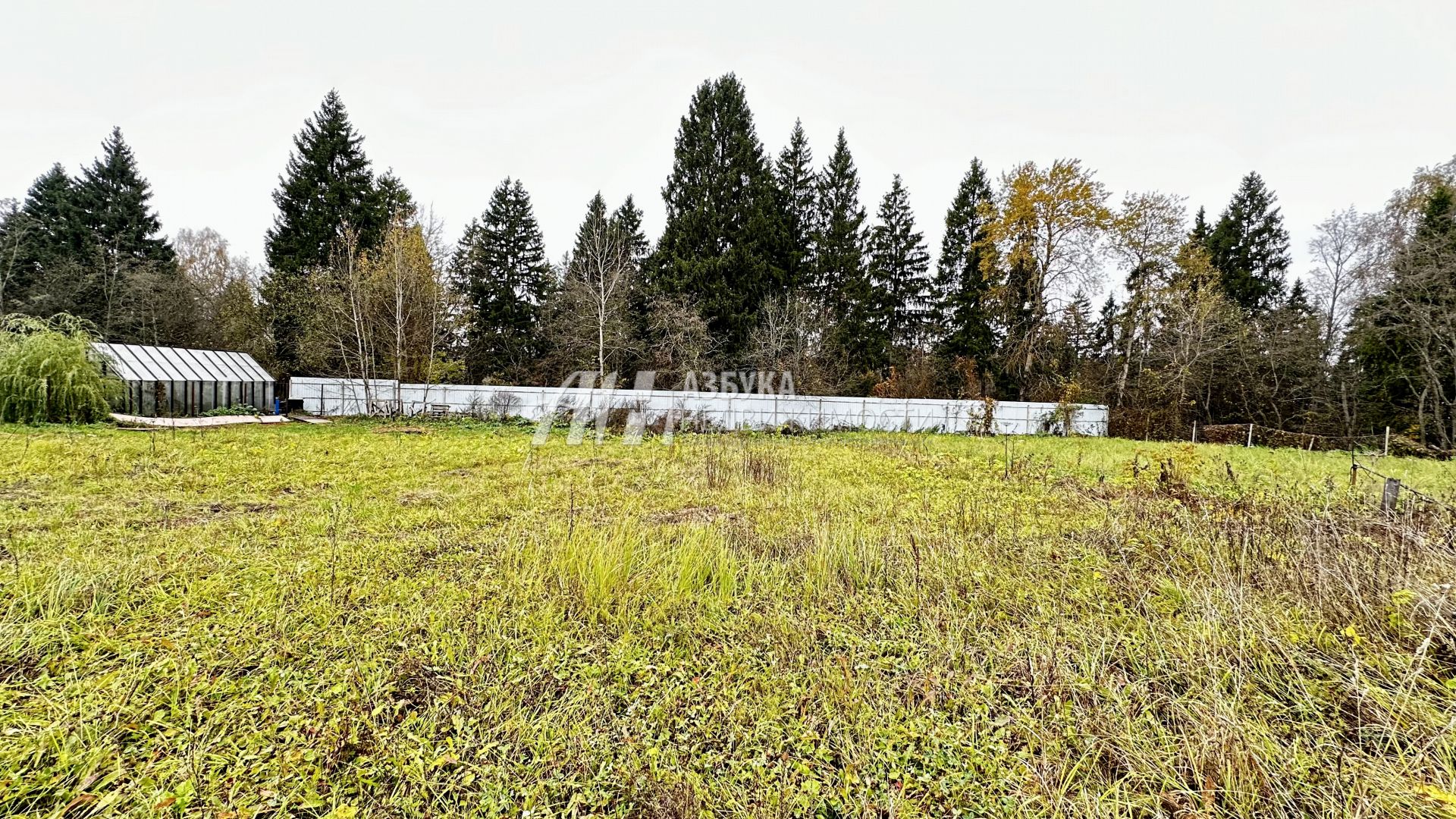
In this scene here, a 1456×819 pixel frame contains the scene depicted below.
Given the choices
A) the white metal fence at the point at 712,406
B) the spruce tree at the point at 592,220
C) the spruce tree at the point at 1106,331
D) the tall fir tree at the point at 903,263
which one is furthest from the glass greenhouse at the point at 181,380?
the spruce tree at the point at 1106,331

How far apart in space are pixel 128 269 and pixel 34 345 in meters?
13.8

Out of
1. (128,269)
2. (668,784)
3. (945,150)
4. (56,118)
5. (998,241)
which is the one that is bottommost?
(668,784)

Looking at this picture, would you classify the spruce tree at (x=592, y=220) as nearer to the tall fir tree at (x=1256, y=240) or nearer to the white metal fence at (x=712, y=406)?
the white metal fence at (x=712, y=406)

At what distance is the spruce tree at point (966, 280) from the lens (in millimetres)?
20922

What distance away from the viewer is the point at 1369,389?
13.4 metres

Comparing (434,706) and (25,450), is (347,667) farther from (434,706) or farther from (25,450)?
(25,450)

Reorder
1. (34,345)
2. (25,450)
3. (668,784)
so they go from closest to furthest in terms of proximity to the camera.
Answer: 1. (668,784)
2. (25,450)
3. (34,345)

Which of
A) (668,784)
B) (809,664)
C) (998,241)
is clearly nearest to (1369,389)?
(998,241)

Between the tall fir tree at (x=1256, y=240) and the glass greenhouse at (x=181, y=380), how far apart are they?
3470 centimetres

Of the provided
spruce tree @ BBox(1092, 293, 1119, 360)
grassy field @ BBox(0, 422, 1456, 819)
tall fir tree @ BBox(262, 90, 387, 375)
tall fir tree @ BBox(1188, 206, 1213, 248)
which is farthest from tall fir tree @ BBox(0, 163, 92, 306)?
tall fir tree @ BBox(1188, 206, 1213, 248)

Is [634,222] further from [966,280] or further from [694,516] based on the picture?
[694,516]

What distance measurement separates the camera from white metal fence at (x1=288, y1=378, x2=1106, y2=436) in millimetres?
13625

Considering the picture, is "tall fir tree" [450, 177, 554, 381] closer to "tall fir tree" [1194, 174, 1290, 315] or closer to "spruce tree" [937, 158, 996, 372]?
"spruce tree" [937, 158, 996, 372]

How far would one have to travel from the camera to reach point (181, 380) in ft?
40.4
